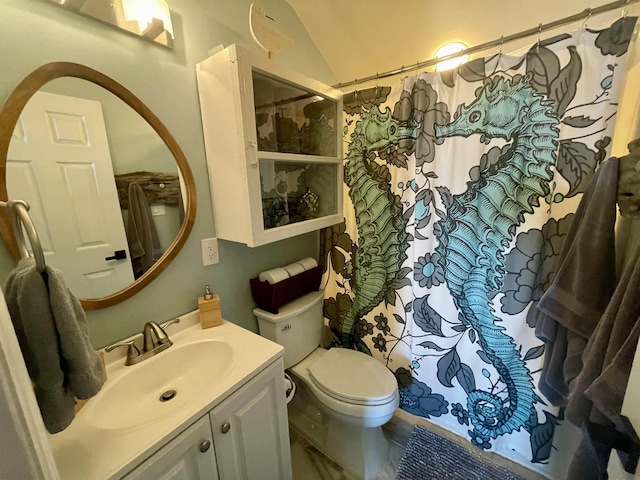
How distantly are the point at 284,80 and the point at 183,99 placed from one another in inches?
17.3

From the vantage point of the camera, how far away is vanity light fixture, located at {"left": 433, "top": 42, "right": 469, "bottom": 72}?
1306mm

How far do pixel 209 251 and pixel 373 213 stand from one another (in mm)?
898

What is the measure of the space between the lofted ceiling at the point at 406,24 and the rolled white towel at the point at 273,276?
128cm

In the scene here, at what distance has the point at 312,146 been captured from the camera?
4.94 feet

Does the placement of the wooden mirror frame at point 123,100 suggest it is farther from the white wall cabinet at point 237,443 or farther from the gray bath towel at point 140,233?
the white wall cabinet at point 237,443

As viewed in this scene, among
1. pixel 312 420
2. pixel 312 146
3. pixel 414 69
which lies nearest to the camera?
pixel 414 69

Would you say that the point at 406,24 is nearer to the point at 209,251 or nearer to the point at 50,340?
the point at 209,251

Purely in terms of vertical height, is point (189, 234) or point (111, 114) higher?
point (111, 114)

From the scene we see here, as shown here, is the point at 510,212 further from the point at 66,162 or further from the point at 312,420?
the point at 66,162

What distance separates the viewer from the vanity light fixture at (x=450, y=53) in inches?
51.4

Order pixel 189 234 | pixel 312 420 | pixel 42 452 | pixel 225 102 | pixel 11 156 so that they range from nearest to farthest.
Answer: pixel 42 452
pixel 11 156
pixel 225 102
pixel 189 234
pixel 312 420

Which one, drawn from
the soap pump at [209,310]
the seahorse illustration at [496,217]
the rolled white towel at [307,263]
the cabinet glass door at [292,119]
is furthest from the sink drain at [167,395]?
the seahorse illustration at [496,217]

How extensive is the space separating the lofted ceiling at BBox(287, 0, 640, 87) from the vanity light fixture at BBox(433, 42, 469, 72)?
0.02m

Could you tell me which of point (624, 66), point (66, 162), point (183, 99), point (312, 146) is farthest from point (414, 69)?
point (66, 162)
